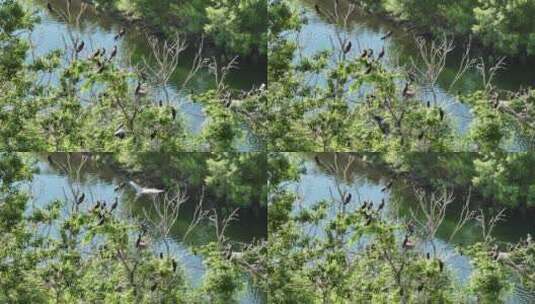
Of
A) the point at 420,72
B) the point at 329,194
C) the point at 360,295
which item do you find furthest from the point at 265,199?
the point at 420,72

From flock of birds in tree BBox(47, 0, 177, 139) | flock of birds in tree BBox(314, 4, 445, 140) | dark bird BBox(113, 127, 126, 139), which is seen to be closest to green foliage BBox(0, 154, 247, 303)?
dark bird BBox(113, 127, 126, 139)

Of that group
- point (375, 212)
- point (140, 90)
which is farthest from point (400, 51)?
point (140, 90)

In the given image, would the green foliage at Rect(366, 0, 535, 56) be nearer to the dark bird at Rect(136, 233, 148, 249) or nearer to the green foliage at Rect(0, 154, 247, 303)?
the green foliage at Rect(0, 154, 247, 303)

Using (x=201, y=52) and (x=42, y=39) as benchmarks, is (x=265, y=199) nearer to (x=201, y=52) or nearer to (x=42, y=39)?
(x=201, y=52)

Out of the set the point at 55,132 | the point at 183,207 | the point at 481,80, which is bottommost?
the point at 183,207

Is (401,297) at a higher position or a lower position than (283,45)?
lower

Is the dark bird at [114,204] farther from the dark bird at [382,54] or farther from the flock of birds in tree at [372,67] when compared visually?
the dark bird at [382,54]
